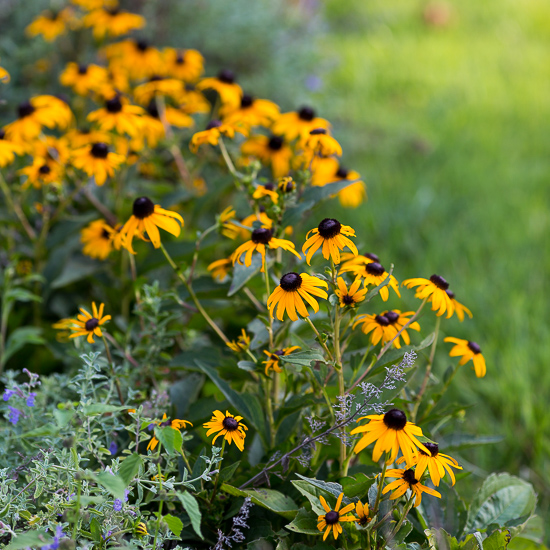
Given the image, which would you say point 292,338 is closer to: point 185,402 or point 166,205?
point 185,402

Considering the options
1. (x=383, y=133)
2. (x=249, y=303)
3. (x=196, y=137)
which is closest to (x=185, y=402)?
(x=249, y=303)

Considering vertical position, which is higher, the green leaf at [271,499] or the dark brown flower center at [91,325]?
the dark brown flower center at [91,325]

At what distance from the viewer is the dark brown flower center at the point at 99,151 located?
73.5 inches

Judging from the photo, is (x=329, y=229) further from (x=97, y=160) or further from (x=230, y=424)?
(x=97, y=160)

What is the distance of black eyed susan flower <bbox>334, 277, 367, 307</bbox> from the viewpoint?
1123 mm

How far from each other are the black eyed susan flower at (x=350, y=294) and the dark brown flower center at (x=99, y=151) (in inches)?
40.5

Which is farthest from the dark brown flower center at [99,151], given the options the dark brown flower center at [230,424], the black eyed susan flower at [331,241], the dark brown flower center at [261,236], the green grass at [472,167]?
the green grass at [472,167]

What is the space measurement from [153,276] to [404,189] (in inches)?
75.4

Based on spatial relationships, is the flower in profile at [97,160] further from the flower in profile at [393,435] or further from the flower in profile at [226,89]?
the flower in profile at [393,435]

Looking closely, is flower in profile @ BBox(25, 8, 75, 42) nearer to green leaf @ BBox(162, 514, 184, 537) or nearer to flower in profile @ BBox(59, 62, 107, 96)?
flower in profile @ BBox(59, 62, 107, 96)

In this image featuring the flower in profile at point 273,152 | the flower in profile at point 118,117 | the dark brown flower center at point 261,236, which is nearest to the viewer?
the dark brown flower center at point 261,236

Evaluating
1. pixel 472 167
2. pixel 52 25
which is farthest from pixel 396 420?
pixel 472 167

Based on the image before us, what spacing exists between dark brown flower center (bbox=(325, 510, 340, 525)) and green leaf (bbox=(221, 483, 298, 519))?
0.39ft

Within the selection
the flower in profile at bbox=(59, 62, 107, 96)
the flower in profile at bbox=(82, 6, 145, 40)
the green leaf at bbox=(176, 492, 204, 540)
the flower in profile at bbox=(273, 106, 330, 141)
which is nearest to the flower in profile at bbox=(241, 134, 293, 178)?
the flower in profile at bbox=(273, 106, 330, 141)
